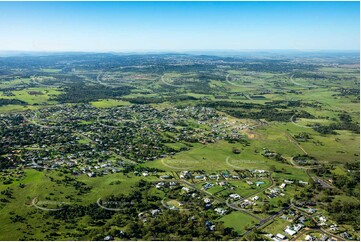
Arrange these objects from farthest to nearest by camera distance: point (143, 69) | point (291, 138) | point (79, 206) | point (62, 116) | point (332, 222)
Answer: point (143, 69), point (62, 116), point (291, 138), point (79, 206), point (332, 222)

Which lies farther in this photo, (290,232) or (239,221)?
(239,221)

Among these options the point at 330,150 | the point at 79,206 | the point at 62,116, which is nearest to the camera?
the point at 79,206

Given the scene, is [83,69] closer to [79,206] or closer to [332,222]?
[79,206]

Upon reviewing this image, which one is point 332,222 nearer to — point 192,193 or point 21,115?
point 192,193

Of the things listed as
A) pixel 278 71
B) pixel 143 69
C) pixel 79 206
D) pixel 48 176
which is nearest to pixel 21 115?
pixel 48 176

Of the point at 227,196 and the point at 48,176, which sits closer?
the point at 227,196

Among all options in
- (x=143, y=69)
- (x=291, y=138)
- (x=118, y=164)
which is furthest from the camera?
(x=143, y=69)

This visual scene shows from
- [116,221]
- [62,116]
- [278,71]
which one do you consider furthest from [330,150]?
[278,71]

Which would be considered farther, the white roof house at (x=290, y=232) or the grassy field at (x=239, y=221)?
the grassy field at (x=239, y=221)

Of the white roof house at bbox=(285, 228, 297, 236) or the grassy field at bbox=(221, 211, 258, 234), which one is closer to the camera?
the white roof house at bbox=(285, 228, 297, 236)
